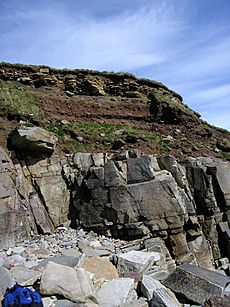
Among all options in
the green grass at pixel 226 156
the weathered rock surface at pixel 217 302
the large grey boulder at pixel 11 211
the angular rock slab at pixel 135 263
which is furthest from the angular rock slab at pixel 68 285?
the green grass at pixel 226 156

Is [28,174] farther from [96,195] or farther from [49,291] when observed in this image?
[49,291]

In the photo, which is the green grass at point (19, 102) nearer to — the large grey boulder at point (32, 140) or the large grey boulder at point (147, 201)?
the large grey boulder at point (32, 140)

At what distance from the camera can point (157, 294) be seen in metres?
5.75

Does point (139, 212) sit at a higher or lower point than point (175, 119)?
lower

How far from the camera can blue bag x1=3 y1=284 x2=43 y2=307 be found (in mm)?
4934

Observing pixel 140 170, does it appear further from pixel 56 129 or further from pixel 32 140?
pixel 56 129

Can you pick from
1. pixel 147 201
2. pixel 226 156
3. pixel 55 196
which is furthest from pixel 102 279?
pixel 226 156

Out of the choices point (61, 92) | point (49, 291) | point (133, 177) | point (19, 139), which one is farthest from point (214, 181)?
point (61, 92)

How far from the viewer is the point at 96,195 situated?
37.9 ft

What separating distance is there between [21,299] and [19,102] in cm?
1195

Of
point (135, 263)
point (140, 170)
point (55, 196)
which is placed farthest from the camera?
point (55, 196)

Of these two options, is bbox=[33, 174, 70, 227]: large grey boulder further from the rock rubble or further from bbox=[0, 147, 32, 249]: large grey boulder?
the rock rubble

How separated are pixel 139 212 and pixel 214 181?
12.0ft

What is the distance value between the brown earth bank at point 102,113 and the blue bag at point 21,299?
907cm
